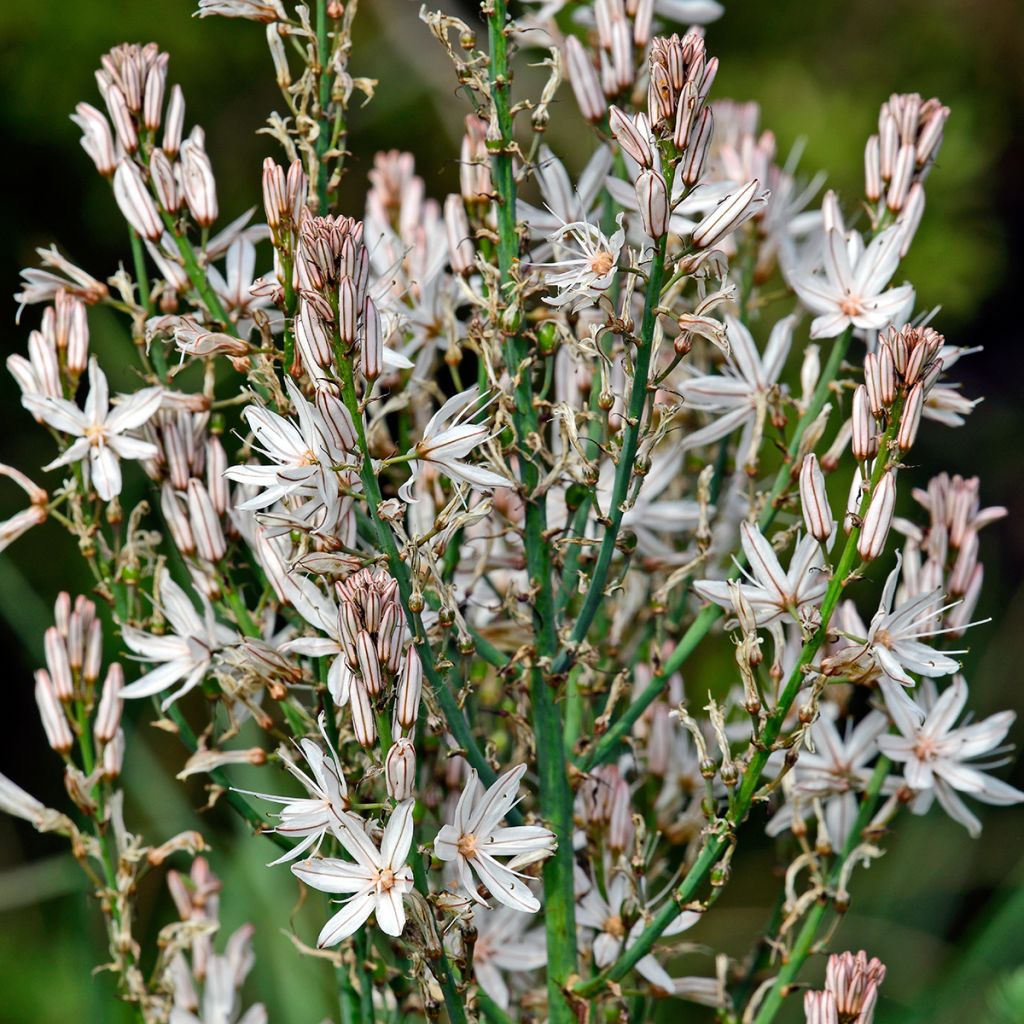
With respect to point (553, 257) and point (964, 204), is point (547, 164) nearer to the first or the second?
point (553, 257)

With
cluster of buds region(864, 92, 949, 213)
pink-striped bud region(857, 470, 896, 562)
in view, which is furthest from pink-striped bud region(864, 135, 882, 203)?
pink-striped bud region(857, 470, 896, 562)

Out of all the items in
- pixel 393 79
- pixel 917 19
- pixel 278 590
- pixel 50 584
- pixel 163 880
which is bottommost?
pixel 163 880

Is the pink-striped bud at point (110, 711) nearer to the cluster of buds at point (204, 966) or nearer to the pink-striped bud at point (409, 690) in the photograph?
the cluster of buds at point (204, 966)

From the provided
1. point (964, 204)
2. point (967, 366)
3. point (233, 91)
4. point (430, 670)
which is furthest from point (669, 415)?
point (967, 366)

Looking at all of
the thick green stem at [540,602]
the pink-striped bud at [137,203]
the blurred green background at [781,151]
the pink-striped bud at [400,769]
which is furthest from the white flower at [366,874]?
the blurred green background at [781,151]

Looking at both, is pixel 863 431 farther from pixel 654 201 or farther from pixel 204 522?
pixel 204 522

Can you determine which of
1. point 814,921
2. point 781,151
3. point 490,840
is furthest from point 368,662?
point 781,151

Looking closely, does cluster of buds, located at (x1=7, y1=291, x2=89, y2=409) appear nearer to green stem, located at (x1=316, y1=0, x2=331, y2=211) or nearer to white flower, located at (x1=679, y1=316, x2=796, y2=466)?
green stem, located at (x1=316, y1=0, x2=331, y2=211)
